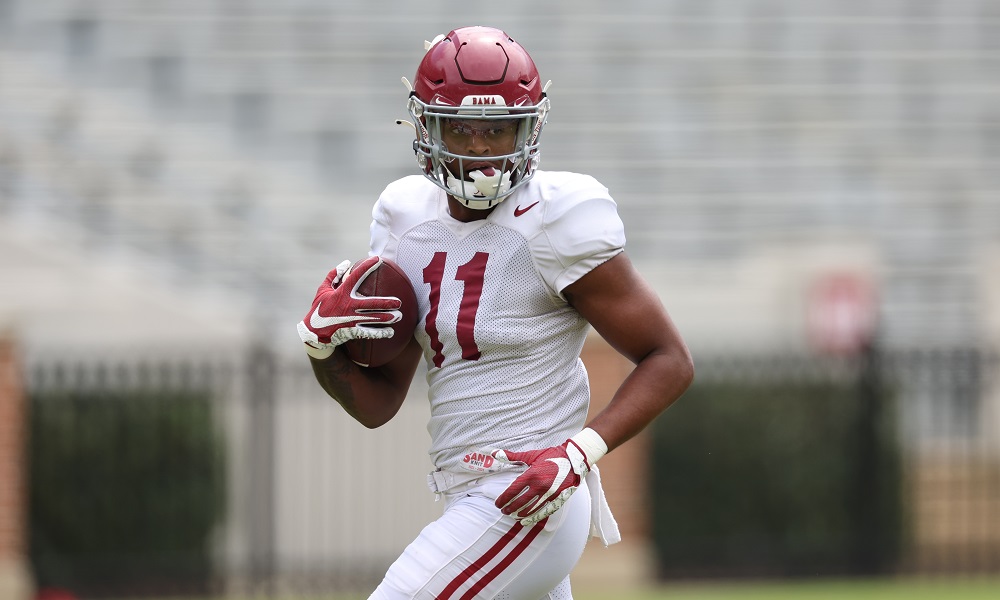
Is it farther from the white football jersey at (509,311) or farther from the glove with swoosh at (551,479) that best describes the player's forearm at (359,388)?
the glove with swoosh at (551,479)

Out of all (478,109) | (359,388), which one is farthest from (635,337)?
(359,388)

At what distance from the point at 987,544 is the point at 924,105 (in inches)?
174

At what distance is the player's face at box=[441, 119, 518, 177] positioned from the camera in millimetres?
3568

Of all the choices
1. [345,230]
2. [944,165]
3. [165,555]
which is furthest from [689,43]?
[165,555]

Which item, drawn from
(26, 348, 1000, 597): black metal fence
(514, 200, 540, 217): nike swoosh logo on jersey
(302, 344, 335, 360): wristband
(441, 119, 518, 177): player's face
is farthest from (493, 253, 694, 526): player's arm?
(26, 348, 1000, 597): black metal fence

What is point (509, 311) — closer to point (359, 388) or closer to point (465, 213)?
point (465, 213)

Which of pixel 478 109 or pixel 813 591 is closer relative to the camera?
pixel 478 109

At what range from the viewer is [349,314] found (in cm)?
362

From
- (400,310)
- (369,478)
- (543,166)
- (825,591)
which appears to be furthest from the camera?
(543,166)

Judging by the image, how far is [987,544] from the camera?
10906 millimetres

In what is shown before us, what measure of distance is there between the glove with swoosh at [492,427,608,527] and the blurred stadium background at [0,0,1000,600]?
6324 millimetres

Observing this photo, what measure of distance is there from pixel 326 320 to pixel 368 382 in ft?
1.06

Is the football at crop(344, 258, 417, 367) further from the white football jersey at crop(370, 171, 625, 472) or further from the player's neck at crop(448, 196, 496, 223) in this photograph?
the player's neck at crop(448, 196, 496, 223)

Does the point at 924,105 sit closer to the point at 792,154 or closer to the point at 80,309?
the point at 792,154
